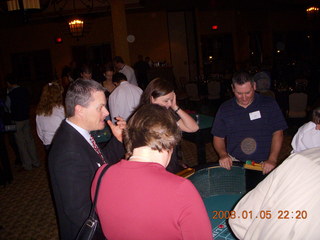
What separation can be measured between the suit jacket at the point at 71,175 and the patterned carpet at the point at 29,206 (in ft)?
6.32

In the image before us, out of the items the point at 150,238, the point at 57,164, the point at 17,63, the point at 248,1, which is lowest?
the point at 150,238

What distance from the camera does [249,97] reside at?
2.63 meters

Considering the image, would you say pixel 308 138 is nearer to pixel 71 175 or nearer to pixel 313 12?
pixel 71 175

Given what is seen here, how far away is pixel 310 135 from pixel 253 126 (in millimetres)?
593

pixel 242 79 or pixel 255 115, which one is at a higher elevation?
pixel 242 79

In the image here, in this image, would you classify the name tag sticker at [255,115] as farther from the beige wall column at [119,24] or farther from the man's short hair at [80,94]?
the beige wall column at [119,24]

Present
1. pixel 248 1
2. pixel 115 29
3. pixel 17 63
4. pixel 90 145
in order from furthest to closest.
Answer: pixel 17 63 < pixel 248 1 < pixel 115 29 < pixel 90 145

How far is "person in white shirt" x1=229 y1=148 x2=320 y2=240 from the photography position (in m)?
1.00

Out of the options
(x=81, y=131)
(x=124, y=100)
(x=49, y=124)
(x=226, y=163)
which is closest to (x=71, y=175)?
(x=81, y=131)

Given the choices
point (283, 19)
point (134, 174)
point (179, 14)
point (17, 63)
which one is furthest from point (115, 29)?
point (283, 19)

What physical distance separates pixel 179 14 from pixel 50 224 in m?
12.6

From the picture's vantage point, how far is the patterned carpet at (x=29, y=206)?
3354 millimetres

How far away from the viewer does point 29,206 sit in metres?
4.01

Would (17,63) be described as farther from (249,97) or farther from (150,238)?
(150,238)
